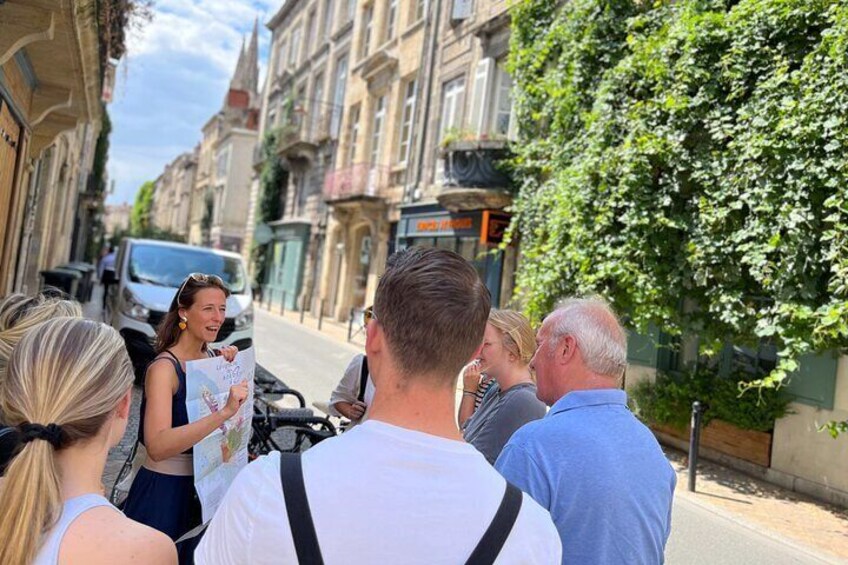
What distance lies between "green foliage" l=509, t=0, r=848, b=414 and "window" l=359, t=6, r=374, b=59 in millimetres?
15247

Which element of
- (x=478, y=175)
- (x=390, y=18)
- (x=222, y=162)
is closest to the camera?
(x=478, y=175)

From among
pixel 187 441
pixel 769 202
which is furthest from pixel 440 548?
pixel 769 202

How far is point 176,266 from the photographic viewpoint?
10586 millimetres

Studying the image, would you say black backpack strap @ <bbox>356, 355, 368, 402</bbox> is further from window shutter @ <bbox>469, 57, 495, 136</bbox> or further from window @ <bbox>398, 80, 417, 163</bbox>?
window @ <bbox>398, 80, 417, 163</bbox>

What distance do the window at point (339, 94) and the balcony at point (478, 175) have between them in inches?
493

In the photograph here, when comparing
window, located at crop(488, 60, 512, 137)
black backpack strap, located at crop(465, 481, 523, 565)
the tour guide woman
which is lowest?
the tour guide woman

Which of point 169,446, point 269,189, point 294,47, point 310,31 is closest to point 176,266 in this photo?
point 169,446

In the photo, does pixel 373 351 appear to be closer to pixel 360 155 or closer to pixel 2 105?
pixel 2 105

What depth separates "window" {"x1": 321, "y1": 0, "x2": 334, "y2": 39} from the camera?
30078 millimetres

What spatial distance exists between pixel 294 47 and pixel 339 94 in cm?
924

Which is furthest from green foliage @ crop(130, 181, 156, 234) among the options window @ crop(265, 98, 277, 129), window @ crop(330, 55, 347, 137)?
window @ crop(330, 55, 347, 137)

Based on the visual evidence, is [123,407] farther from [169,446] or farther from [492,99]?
[492,99]

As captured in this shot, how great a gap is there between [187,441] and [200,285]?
1.00m

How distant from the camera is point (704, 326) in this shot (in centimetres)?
871
